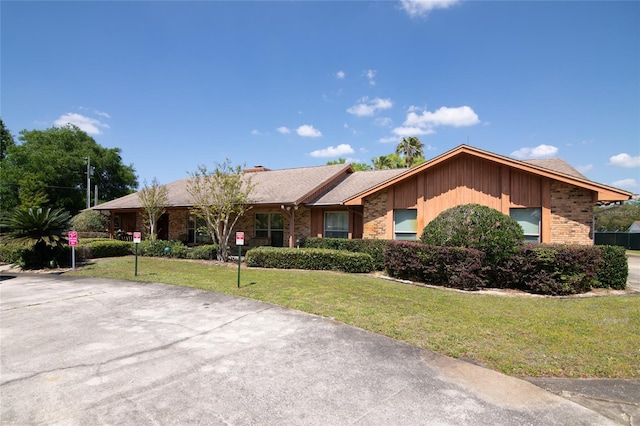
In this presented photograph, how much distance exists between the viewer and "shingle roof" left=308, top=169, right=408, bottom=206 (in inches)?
647

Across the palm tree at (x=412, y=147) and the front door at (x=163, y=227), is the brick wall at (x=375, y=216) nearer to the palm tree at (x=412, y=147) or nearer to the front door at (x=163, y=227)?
the front door at (x=163, y=227)

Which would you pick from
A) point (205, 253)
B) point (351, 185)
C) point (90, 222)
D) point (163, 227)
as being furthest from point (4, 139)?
point (351, 185)

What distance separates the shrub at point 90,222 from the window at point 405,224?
2246 centimetres

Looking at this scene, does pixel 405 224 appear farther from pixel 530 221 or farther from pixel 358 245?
pixel 530 221

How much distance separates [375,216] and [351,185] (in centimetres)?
420

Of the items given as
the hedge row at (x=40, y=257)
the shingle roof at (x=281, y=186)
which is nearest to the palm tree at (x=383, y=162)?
the shingle roof at (x=281, y=186)

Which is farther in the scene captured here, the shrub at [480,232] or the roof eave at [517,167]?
the roof eave at [517,167]

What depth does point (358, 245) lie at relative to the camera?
1380cm

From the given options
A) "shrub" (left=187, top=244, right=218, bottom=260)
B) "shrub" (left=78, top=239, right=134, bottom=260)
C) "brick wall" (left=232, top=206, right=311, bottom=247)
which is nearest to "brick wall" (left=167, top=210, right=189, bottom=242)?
"shrub" (left=78, top=239, right=134, bottom=260)

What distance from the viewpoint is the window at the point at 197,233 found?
20.8 m

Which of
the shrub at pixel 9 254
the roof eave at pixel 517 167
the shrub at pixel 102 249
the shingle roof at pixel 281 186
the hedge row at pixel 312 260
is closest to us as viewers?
the roof eave at pixel 517 167

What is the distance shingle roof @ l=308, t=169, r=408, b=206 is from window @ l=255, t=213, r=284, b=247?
2.77 m

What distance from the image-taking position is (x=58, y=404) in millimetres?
3482

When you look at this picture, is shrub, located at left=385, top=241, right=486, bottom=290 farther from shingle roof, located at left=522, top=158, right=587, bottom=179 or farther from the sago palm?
the sago palm
